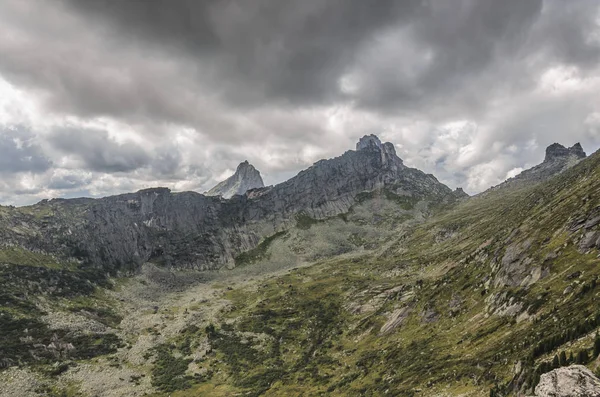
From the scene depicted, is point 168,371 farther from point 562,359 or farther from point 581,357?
point 581,357

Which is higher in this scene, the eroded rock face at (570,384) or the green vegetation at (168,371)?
the eroded rock face at (570,384)

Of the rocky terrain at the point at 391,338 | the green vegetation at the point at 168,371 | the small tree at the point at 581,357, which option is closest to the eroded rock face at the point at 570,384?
the rocky terrain at the point at 391,338

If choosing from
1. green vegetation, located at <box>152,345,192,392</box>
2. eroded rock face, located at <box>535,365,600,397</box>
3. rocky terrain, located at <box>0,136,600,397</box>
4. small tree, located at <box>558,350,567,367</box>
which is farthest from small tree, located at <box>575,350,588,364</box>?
green vegetation, located at <box>152,345,192,392</box>

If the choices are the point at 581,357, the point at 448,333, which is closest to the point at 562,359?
the point at 581,357

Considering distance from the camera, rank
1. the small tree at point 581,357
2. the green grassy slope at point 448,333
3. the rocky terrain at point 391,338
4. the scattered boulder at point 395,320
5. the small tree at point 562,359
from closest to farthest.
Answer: the small tree at point 581,357, the small tree at point 562,359, the rocky terrain at point 391,338, the green grassy slope at point 448,333, the scattered boulder at point 395,320

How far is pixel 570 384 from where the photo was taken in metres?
24.3

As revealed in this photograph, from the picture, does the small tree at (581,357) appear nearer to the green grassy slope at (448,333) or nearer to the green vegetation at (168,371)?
the green grassy slope at (448,333)

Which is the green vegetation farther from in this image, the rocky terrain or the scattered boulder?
the scattered boulder

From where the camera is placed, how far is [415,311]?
104500 mm

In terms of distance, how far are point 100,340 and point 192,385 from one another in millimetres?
76155

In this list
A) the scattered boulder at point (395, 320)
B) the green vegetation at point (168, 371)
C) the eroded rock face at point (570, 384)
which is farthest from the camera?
the green vegetation at point (168, 371)

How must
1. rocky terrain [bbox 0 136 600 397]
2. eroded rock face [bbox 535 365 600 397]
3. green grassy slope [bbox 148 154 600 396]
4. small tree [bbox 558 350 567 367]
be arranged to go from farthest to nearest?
green grassy slope [bbox 148 154 600 396]
rocky terrain [bbox 0 136 600 397]
small tree [bbox 558 350 567 367]
eroded rock face [bbox 535 365 600 397]

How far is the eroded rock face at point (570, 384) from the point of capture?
2336 centimetres

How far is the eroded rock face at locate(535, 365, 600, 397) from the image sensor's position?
76.6 feet
